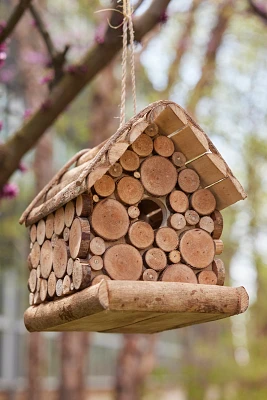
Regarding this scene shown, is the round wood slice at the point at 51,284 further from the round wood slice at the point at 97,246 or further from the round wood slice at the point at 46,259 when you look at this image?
the round wood slice at the point at 97,246

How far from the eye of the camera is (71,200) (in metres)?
2.77

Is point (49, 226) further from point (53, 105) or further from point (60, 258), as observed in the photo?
point (53, 105)

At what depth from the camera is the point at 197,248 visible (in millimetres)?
2846

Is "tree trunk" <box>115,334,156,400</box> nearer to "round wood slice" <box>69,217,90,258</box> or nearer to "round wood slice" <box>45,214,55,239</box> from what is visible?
"round wood slice" <box>45,214,55,239</box>

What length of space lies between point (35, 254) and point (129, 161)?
2.20 ft

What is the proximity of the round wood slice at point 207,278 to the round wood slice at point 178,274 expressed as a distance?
1.4 inches

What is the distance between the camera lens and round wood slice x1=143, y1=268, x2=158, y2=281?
2670mm

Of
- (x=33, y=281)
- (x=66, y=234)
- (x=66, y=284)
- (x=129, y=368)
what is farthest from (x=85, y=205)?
(x=129, y=368)

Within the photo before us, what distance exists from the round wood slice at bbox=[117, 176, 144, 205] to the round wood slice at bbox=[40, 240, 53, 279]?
431 millimetres

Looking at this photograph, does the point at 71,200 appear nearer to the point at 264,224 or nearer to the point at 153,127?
the point at 153,127

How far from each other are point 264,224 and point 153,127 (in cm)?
795

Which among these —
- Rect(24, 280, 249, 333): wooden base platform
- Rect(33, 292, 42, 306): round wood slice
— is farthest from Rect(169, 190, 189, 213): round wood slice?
Rect(33, 292, 42, 306): round wood slice

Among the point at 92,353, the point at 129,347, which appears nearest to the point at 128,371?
the point at 129,347

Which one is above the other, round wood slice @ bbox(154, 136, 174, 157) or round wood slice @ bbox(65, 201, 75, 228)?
round wood slice @ bbox(154, 136, 174, 157)
